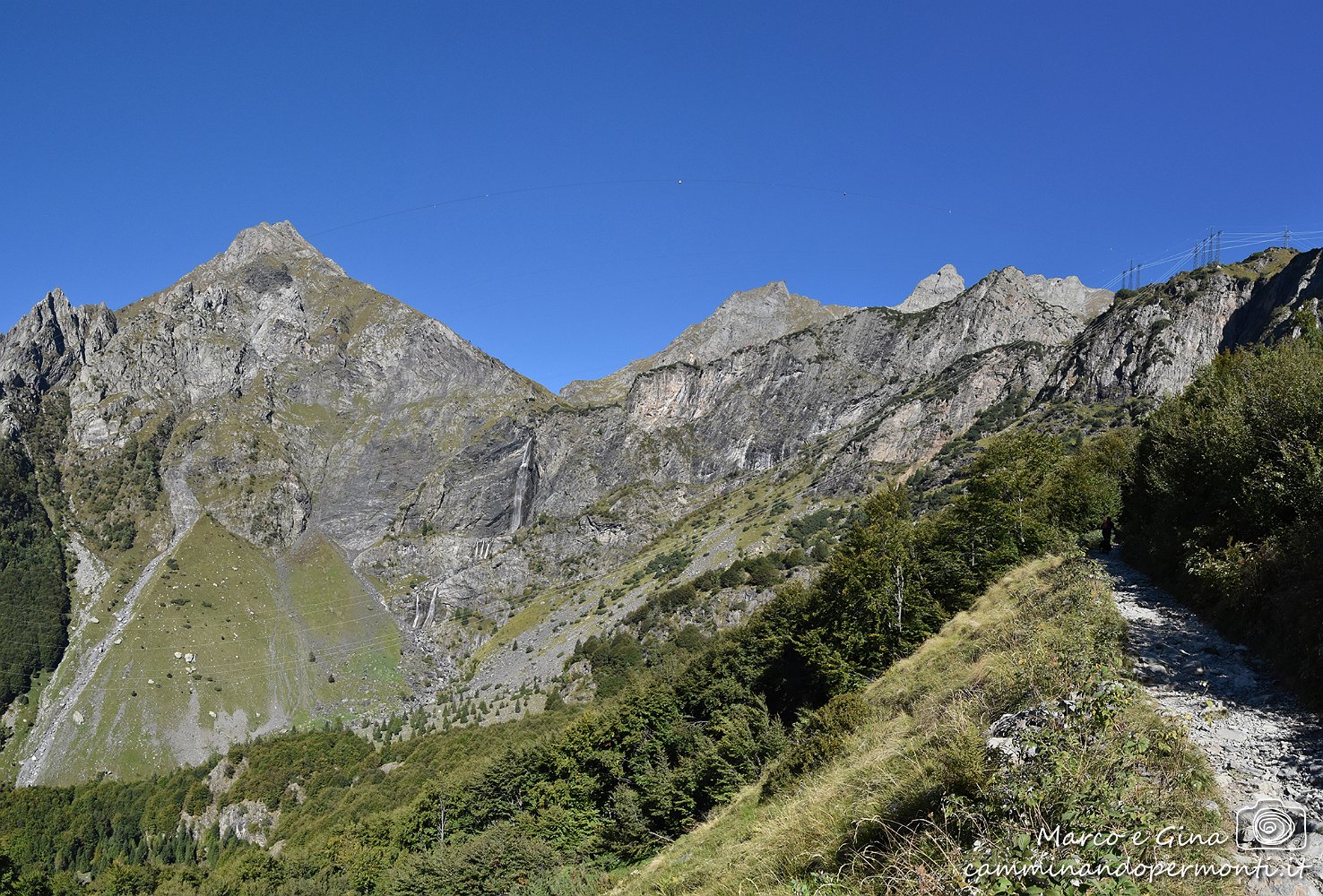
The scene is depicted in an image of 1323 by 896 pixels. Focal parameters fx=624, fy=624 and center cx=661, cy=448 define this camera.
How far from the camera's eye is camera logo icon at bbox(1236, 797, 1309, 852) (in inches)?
226

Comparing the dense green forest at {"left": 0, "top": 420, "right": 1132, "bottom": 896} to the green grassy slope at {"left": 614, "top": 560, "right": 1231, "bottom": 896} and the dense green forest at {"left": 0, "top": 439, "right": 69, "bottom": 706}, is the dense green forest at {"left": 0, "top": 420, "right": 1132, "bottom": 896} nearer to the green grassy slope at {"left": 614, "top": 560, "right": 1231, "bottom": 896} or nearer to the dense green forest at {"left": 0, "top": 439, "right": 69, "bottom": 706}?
the green grassy slope at {"left": 614, "top": 560, "right": 1231, "bottom": 896}

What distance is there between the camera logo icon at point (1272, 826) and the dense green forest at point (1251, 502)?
3962 mm

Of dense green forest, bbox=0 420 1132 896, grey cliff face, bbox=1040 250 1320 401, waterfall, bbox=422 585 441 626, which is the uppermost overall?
grey cliff face, bbox=1040 250 1320 401

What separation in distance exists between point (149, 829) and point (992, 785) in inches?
6093

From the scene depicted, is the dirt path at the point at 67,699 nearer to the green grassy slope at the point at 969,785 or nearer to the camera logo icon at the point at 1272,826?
the green grassy slope at the point at 969,785

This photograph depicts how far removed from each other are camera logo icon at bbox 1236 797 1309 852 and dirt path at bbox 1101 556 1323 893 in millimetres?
87

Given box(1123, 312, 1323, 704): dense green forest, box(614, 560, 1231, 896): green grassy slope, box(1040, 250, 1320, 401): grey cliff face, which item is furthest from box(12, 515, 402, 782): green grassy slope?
box(1040, 250, 1320, 401): grey cliff face

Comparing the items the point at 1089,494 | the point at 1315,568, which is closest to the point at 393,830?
the point at 1089,494

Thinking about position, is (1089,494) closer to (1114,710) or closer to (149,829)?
(1114,710)

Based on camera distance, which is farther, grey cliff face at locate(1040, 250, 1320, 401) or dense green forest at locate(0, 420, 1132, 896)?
grey cliff face at locate(1040, 250, 1320, 401)

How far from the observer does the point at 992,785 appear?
5734 mm

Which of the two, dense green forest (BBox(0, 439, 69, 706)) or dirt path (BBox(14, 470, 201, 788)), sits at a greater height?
dense green forest (BBox(0, 439, 69, 706))

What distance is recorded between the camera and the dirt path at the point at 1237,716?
21.6ft

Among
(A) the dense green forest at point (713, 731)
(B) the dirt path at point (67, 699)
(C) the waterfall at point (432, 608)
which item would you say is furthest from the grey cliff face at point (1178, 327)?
(B) the dirt path at point (67, 699)
